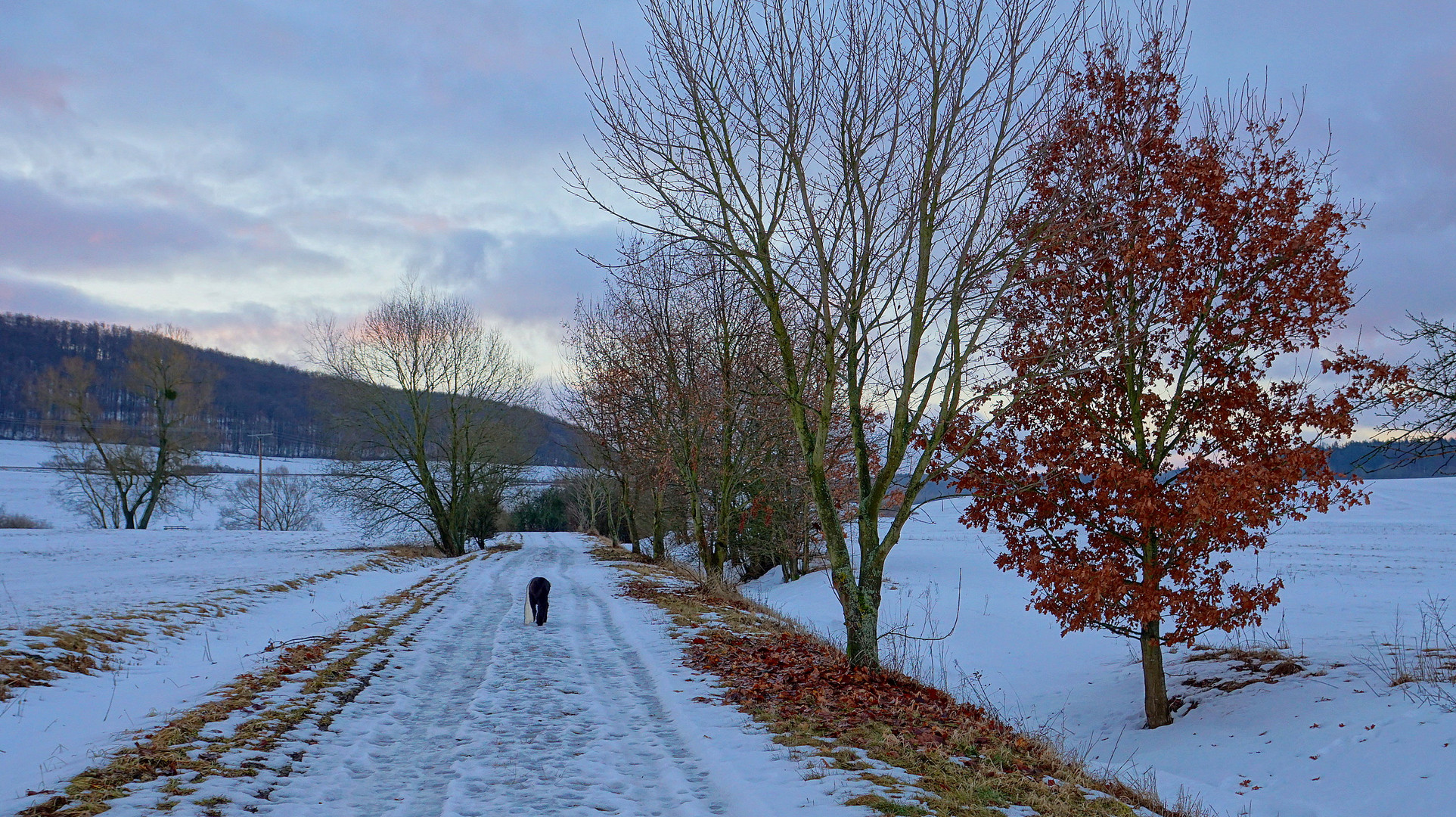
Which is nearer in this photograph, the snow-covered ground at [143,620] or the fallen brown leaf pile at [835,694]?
the snow-covered ground at [143,620]

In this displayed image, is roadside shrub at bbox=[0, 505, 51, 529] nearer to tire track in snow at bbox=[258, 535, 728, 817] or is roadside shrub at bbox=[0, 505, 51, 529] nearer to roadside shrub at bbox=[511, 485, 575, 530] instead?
roadside shrub at bbox=[511, 485, 575, 530]

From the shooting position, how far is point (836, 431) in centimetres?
2123

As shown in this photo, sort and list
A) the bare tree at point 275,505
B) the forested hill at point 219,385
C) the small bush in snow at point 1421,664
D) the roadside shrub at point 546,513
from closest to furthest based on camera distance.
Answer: the small bush in snow at point 1421,664 → the bare tree at point 275,505 → the roadside shrub at point 546,513 → the forested hill at point 219,385

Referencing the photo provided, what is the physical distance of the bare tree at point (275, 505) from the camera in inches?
2527

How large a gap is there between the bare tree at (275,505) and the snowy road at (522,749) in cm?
6257

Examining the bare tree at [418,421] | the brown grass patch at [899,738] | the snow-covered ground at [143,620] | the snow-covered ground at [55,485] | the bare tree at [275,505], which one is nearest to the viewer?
the brown grass patch at [899,738]

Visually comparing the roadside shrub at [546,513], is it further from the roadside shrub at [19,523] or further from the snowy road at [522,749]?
the snowy road at [522,749]

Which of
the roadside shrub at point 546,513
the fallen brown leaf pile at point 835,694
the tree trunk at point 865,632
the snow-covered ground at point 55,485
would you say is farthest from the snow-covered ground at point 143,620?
the roadside shrub at point 546,513

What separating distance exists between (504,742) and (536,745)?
0.88 feet

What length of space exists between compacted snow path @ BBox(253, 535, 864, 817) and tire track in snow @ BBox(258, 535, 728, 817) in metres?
0.02

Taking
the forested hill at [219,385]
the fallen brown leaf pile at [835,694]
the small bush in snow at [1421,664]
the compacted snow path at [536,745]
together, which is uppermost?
the forested hill at [219,385]

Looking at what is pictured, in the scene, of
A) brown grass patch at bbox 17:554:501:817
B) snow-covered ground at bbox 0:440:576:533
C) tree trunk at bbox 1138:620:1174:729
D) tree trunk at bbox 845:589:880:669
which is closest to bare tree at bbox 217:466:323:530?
snow-covered ground at bbox 0:440:576:533

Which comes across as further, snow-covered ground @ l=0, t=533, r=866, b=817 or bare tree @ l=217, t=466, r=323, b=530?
bare tree @ l=217, t=466, r=323, b=530

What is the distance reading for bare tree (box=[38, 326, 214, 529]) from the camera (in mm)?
45750
